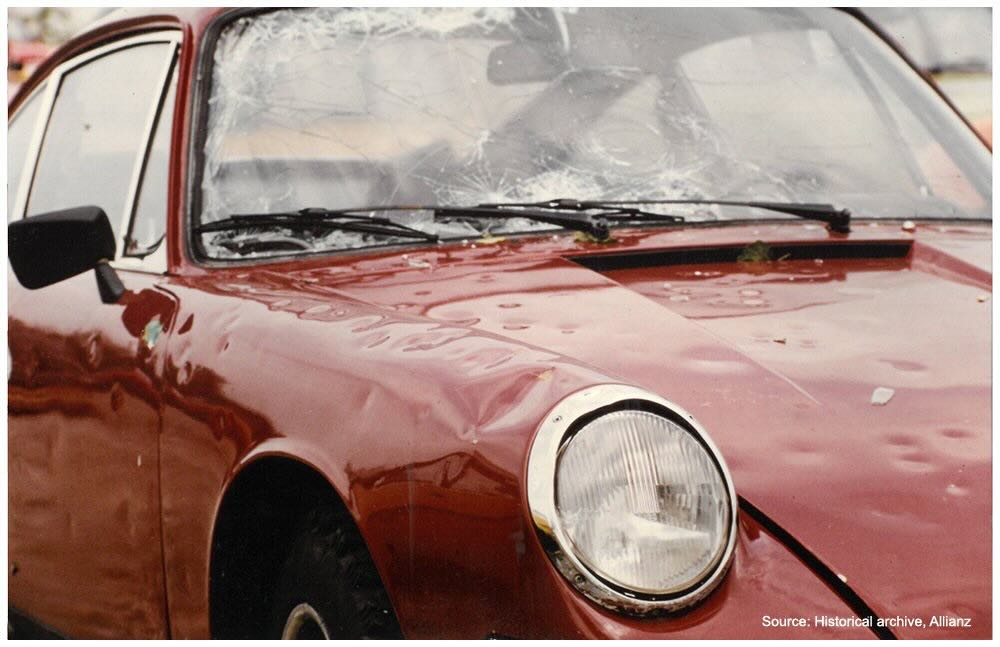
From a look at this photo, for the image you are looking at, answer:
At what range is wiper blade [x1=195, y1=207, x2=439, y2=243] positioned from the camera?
321 centimetres

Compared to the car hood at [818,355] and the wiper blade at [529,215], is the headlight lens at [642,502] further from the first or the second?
the wiper blade at [529,215]

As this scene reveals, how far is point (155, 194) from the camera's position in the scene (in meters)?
3.49

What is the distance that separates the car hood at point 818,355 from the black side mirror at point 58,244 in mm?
503

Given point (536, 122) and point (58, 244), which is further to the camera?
point (536, 122)

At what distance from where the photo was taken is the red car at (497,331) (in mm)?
2088

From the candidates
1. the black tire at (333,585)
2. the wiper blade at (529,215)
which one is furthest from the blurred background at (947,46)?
the black tire at (333,585)

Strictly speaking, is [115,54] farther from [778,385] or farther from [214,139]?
[778,385]

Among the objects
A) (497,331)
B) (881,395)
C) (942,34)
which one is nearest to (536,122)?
(497,331)

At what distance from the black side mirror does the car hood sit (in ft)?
1.65

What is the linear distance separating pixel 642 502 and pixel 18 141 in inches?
116

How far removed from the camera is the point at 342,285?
2.99 m

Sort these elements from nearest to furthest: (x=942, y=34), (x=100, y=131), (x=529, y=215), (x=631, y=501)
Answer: (x=631, y=501) < (x=529, y=215) < (x=100, y=131) < (x=942, y=34)

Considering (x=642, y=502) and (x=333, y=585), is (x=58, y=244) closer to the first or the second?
(x=333, y=585)

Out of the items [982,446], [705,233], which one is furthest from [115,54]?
[982,446]
